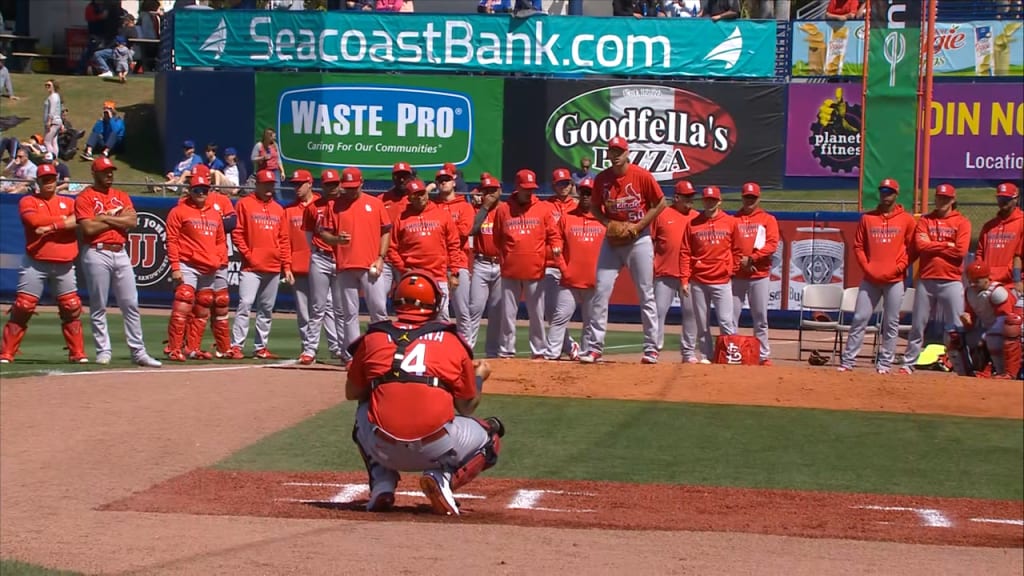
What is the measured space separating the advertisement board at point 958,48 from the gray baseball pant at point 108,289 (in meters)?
16.7

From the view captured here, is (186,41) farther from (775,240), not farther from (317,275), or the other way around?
(775,240)

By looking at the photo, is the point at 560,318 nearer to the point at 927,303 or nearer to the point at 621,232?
the point at 621,232

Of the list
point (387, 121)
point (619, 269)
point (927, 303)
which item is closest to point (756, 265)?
point (927, 303)

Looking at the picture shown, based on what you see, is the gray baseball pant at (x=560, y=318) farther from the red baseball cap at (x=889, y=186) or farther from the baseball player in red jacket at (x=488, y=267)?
the red baseball cap at (x=889, y=186)

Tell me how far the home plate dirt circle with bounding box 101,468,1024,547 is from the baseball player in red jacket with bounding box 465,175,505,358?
18.9ft

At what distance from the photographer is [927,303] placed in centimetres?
1638

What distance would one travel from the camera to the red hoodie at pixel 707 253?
15820mm

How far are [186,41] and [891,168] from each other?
16695 mm

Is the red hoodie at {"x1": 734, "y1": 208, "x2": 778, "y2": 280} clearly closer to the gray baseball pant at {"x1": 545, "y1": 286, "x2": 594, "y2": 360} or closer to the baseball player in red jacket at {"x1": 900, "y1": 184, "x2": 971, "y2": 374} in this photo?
the baseball player in red jacket at {"x1": 900, "y1": 184, "x2": 971, "y2": 374}

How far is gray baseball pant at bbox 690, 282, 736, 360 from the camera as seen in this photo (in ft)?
52.1

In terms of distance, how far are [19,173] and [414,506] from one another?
19559 mm

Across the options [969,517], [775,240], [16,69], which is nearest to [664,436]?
[969,517]

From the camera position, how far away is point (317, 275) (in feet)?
52.5

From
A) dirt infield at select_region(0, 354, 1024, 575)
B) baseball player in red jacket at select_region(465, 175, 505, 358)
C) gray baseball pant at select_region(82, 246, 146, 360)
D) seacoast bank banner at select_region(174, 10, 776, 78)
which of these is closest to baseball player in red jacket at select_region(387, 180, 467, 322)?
baseball player in red jacket at select_region(465, 175, 505, 358)
